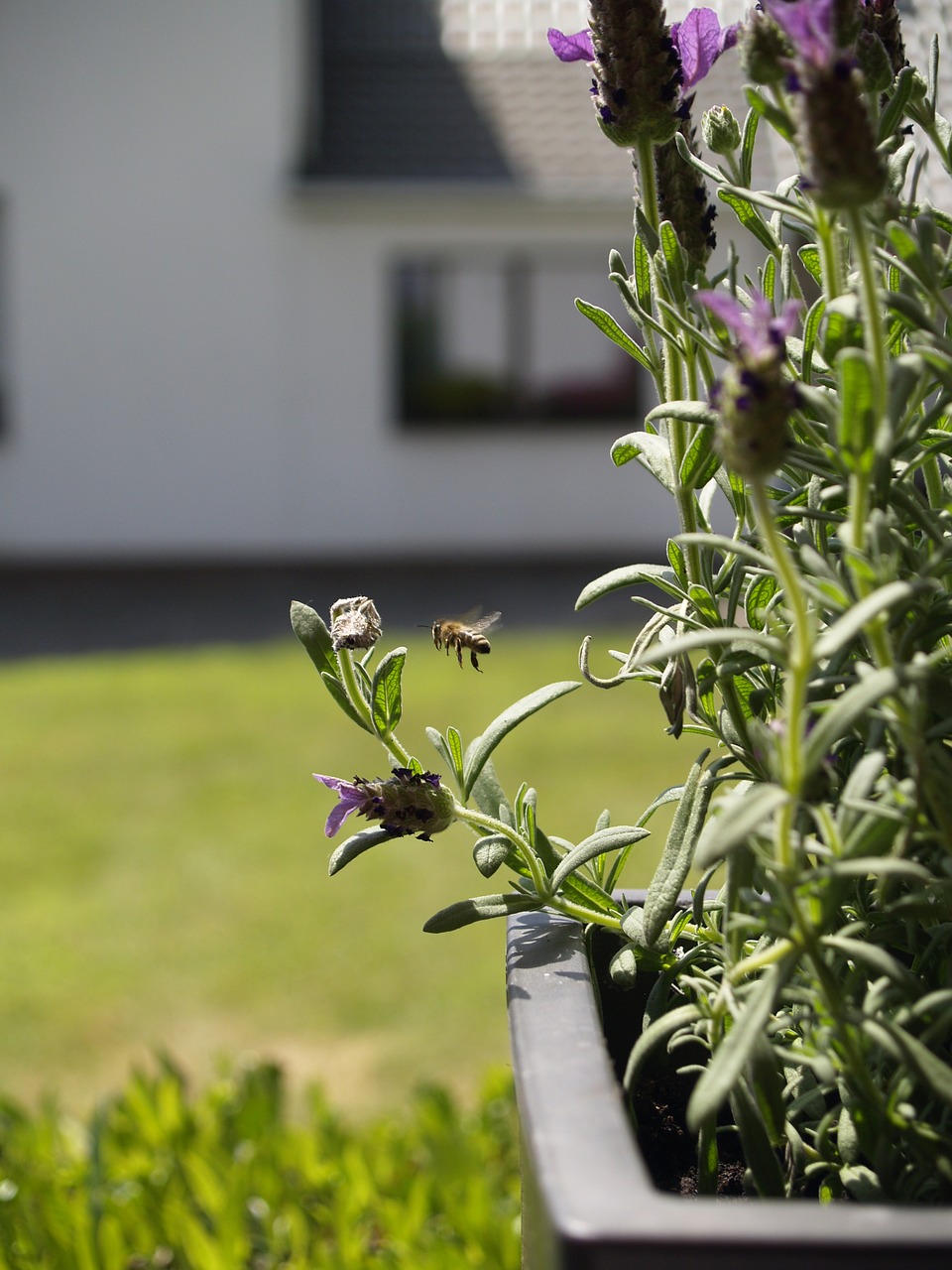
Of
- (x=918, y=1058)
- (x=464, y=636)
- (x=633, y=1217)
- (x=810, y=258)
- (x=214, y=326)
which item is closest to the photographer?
(x=633, y=1217)

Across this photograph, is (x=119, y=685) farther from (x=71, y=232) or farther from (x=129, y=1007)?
(x=71, y=232)

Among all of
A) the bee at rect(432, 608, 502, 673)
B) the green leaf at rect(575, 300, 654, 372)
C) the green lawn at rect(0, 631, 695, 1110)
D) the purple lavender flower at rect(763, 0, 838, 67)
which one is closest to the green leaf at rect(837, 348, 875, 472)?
the purple lavender flower at rect(763, 0, 838, 67)

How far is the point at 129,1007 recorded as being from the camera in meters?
3.55

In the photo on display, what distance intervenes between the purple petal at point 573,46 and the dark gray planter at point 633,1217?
2.10 feet

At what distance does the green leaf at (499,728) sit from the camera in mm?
1000

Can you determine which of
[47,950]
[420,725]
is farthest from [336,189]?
[47,950]

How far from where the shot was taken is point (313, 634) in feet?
3.13

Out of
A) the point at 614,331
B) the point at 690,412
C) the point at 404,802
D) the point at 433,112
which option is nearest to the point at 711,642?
the point at 690,412

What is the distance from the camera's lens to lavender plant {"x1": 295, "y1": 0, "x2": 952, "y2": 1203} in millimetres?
661

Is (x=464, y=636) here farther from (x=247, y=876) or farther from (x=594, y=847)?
(x=247, y=876)

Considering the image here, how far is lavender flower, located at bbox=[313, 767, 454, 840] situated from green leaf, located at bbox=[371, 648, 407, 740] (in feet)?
0.16

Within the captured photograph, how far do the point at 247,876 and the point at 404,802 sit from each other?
11.9 feet

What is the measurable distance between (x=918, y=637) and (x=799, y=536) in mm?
170

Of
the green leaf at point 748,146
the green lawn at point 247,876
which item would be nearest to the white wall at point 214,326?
the green lawn at point 247,876
